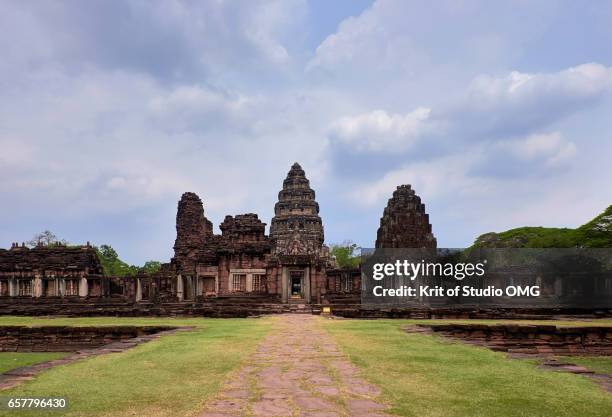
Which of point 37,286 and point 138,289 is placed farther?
point 138,289

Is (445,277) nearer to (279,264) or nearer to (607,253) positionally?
(279,264)

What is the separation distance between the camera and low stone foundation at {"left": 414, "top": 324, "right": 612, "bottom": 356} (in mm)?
15797

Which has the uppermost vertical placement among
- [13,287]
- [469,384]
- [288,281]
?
[469,384]

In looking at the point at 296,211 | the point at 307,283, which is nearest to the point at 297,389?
the point at 307,283

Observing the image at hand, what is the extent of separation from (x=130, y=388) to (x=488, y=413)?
4632 mm

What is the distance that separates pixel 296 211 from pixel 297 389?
66.9 meters

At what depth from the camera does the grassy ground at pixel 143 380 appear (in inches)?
242

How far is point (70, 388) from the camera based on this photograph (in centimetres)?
721

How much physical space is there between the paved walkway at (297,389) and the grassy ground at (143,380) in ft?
1.13

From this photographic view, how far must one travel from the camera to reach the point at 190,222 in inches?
2159

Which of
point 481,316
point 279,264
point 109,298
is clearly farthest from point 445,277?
point 109,298

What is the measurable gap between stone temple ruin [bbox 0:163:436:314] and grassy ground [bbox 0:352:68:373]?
19.0 m

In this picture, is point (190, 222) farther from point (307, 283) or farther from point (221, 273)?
point (307, 283)

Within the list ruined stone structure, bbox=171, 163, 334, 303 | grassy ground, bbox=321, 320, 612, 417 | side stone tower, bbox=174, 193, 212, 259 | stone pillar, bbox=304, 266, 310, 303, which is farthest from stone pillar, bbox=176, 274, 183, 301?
grassy ground, bbox=321, 320, 612, 417
